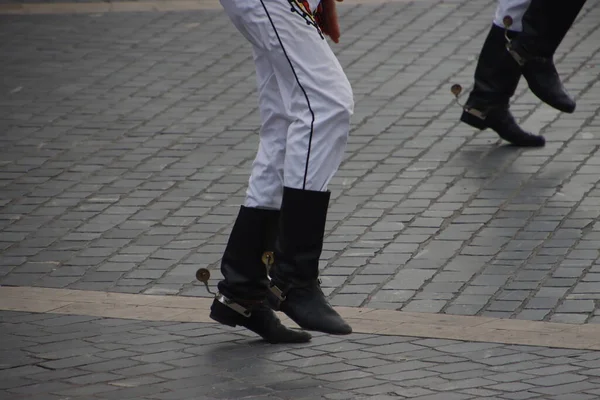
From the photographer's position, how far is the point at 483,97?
7445 millimetres

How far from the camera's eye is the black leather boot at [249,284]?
4.82 m

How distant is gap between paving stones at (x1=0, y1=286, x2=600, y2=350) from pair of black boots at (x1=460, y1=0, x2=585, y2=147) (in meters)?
2.49

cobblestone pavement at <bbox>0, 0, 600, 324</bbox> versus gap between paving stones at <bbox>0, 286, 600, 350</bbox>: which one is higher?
gap between paving stones at <bbox>0, 286, 600, 350</bbox>

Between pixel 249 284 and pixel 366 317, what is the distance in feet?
1.81

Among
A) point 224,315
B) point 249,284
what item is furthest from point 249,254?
point 224,315

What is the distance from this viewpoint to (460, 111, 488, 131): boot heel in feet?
24.7

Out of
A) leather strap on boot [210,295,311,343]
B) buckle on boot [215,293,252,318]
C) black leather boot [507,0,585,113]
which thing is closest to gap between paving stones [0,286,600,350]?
leather strap on boot [210,295,311,343]

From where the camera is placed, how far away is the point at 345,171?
7.23m

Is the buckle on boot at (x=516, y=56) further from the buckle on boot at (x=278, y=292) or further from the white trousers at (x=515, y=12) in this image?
the buckle on boot at (x=278, y=292)

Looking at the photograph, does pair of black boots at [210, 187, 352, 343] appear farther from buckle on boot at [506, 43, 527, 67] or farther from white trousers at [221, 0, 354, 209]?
buckle on boot at [506, 43, 527, 67]

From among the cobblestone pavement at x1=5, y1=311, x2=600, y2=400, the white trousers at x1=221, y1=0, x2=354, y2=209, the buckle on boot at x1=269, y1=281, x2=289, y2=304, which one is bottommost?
the cobblestone pavement at x1=5, y1=311, x2=600, y2=400

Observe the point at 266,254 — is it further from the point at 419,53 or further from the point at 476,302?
the point at 419,53

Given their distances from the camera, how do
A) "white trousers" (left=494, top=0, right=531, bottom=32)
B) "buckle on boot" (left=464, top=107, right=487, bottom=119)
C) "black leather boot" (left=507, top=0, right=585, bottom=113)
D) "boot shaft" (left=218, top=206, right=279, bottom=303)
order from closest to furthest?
"boot shaft" (left=218, top=206, right=279, bottom=303), "black leather boot" (left=507, top=0, right=585, bottom=113), "white trousers" (left=494, top=0, right=531, bottom=32), "buckle on boot" (left=464, top=107, right=487, bottom=119)

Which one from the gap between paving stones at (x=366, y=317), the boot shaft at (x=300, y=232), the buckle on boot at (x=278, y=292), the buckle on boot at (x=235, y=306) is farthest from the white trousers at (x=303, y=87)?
the gap between paving stones at (x=366, y=317)
